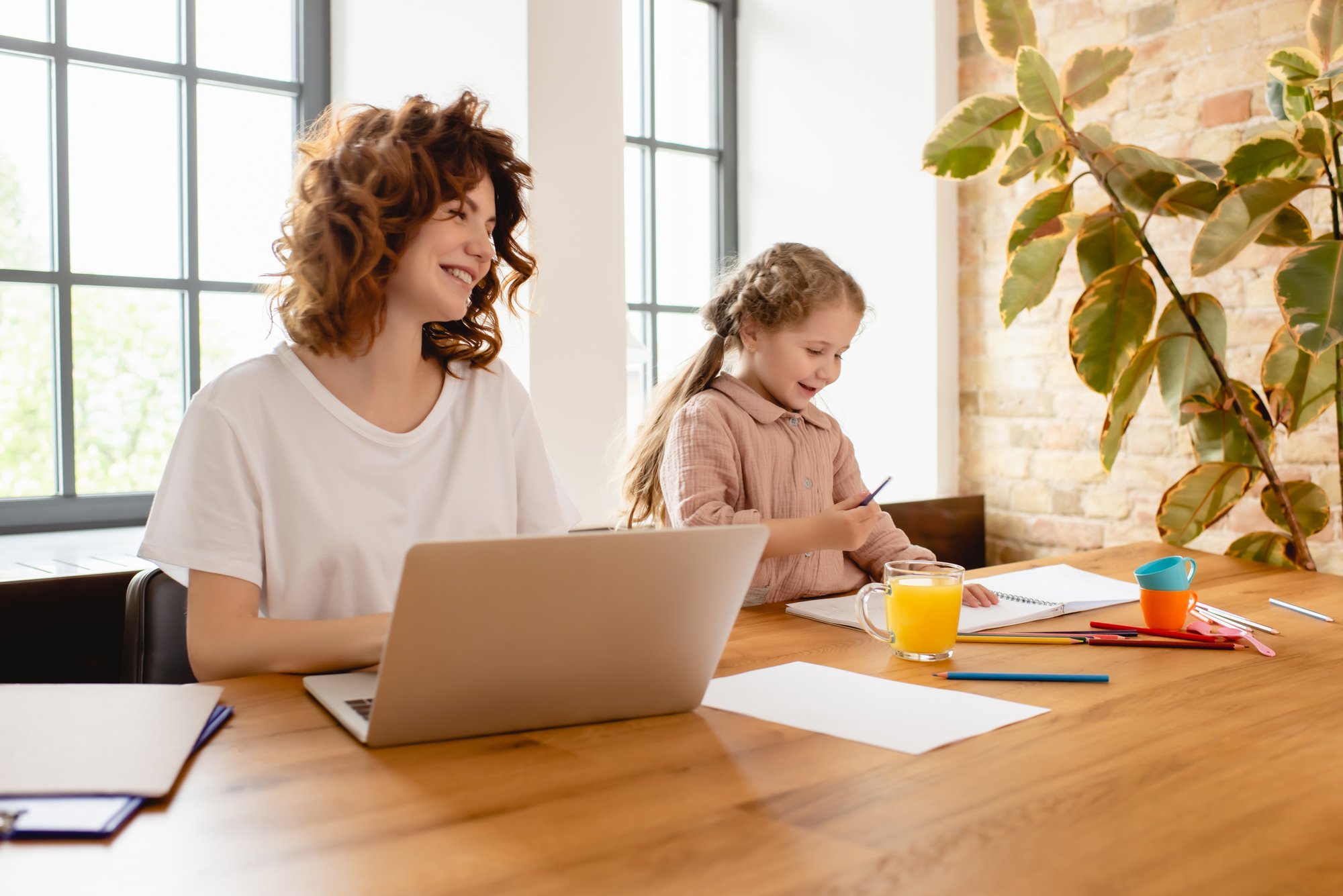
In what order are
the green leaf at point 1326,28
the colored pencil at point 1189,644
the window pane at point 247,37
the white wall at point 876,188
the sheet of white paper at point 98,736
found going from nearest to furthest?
1. the sheet of white paper at point 98,736
2. the colored pencil at point 1189,644
3. the green leaf at point 1326,28
4. the window pane at point 247,37
5. the white wall at point 876,188

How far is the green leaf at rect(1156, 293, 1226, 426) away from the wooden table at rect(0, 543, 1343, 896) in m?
1.25

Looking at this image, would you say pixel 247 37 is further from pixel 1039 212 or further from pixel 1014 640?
pixel 1014 640

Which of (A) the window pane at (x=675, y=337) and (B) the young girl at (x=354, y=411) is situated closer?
(B) the young girl at (x=354, y=411)

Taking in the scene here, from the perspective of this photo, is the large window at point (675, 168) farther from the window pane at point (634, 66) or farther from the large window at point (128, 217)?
the large window at point (128, 217)

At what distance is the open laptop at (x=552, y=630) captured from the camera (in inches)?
31.2

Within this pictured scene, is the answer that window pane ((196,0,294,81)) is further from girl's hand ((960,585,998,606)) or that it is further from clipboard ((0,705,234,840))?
clipboard ((0,705,234,840))

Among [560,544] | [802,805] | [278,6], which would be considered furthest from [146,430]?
[802,805]

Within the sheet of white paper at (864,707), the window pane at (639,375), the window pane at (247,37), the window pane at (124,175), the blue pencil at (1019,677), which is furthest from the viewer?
the window pane at (639,375)

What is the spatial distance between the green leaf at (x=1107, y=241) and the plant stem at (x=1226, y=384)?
18 mm

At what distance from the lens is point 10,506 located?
2.48m

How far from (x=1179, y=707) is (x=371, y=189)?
105 cm

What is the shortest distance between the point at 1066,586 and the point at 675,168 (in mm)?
2390

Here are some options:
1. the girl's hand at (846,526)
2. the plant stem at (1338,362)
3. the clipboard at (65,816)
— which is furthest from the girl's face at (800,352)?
the clipboard at (65,816)

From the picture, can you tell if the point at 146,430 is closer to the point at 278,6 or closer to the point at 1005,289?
the point at 278,6
